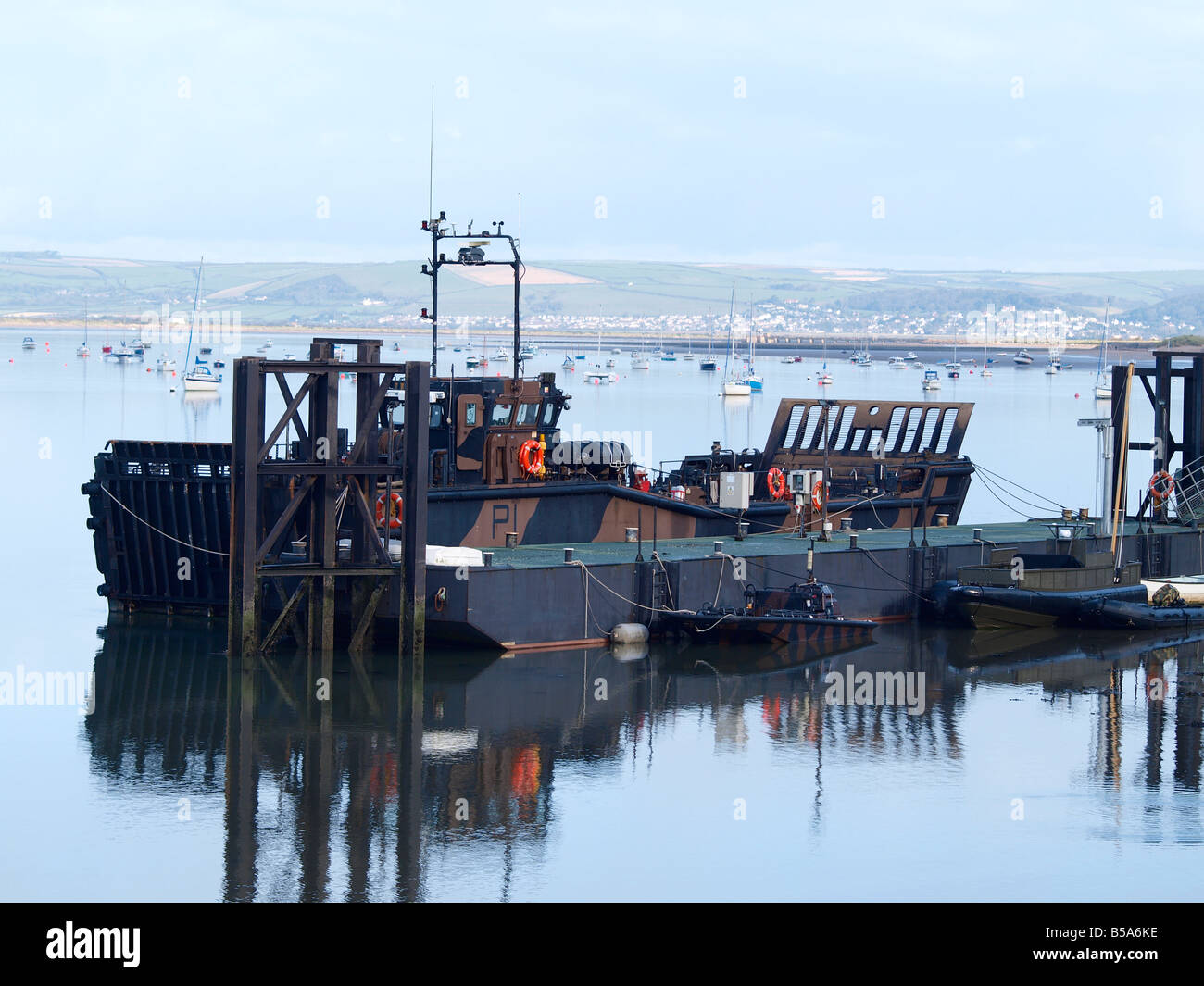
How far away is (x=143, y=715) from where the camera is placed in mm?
27453

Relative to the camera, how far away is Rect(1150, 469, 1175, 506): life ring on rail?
43188 millimetres

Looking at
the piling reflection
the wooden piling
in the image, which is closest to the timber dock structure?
the wooden piling

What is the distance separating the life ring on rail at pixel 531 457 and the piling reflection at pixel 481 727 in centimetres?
473

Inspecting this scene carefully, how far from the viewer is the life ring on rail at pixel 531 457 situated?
113 feet

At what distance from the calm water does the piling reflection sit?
7 centimetres

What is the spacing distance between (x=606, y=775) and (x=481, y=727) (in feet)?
9.66

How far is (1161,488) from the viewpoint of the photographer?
4350 centimetres

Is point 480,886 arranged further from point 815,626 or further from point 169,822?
point 815,626

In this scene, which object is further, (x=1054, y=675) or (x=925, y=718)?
(x=1054, y=675)

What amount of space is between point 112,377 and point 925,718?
152911mm

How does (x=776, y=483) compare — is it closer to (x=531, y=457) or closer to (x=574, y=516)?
(x=574, y=516)
